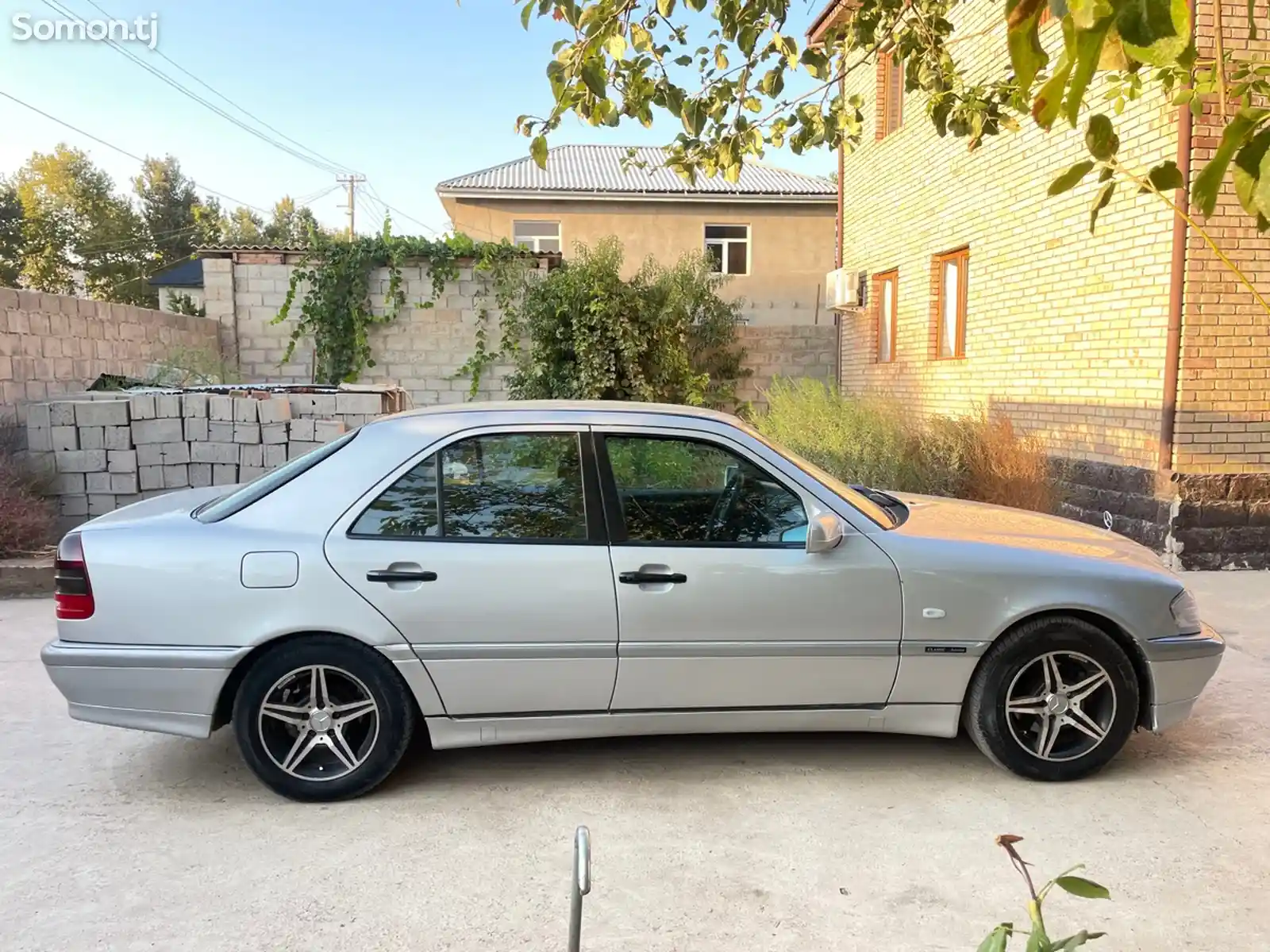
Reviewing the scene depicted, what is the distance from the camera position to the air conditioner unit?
535 inches

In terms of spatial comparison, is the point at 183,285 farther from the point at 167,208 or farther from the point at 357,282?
the point at 167,208

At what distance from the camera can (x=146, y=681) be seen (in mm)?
3332

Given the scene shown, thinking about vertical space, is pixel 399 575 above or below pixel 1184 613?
above

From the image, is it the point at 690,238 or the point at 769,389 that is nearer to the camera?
the point at 769,389

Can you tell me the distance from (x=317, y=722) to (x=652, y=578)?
1.44 meters

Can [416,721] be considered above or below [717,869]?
above

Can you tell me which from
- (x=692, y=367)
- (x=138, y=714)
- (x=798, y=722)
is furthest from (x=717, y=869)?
(x=692, y=367)

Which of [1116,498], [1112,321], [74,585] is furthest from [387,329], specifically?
[74,585]

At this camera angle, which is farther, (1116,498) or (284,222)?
(284,222)

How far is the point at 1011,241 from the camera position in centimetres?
934

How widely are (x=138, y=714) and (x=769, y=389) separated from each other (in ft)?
38.3

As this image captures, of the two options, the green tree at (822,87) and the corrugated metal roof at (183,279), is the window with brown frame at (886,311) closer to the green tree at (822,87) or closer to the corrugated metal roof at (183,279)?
the green tree at (822,87)

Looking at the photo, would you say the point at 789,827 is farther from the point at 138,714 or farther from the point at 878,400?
the point at 878,400

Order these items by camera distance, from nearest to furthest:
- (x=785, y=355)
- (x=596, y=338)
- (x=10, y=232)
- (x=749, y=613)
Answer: (x=749, y=613) → (x=596, y=338) → (x=785, y=355) → (x=10, y=232)
